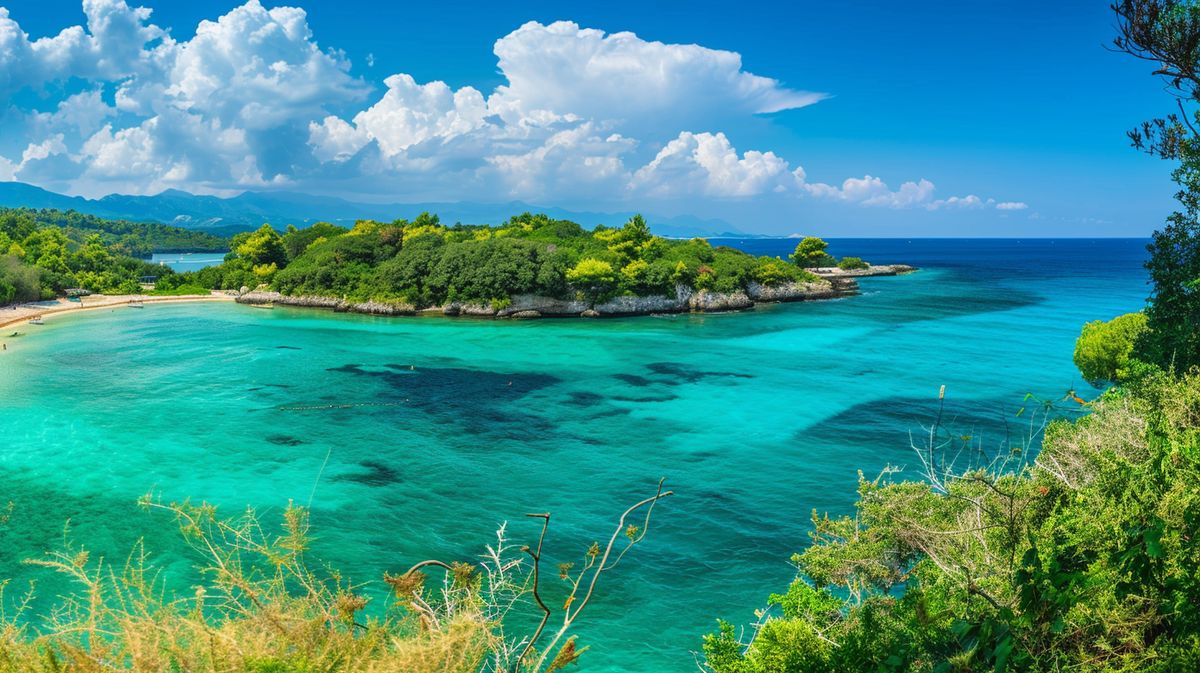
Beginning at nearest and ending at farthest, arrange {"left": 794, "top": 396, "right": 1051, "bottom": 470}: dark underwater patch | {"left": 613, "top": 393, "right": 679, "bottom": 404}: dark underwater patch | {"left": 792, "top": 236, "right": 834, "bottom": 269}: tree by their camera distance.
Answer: {"left": 794, "top": 396, "right": 1051, "bottom": 470}: dark underwater patch, {"left": 613, "top": 393, "right": 679, "bottom": 404}: dark underwater patch, {"left": 792, "top": 236, "right": 834, "bottom": 269}: tree

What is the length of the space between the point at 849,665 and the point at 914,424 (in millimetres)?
20798

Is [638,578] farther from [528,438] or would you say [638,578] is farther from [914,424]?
[914,424]

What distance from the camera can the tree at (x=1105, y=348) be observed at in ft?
85.1

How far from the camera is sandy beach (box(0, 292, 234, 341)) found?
1935 inches

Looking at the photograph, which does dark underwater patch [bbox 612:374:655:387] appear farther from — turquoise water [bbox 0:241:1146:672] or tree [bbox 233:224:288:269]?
tree [bbox 233:224:288:269]

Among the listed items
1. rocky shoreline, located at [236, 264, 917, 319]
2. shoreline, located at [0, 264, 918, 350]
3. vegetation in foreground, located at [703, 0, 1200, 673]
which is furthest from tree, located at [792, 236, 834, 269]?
vegetation in foreground, located at [703, 0, 1200, 673]

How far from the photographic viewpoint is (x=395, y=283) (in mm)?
62500

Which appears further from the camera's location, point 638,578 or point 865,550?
point 638,578

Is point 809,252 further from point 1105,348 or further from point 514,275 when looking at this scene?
point 1105,348

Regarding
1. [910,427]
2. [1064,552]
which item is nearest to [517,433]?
[910,427]

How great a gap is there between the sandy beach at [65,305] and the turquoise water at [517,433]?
464 cm

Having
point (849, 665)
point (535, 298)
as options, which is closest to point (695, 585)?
point (849, 665)

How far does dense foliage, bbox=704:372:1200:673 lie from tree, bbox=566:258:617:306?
47908 mm

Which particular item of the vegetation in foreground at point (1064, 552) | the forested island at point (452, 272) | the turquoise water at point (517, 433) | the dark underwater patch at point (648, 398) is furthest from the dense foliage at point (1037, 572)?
the forested island at point (452, 272)
